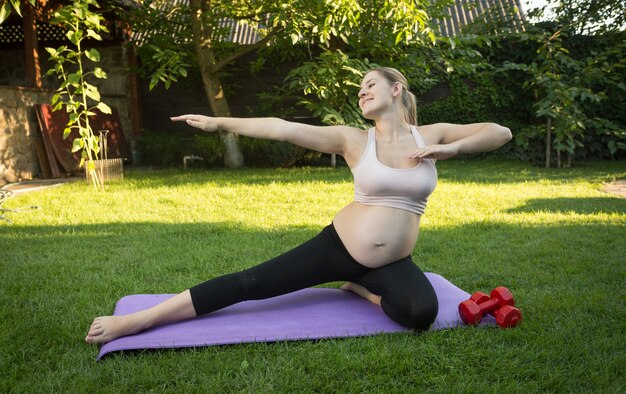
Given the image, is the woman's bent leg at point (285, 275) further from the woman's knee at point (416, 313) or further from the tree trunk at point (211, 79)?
the tree trunk at point (211, 79)

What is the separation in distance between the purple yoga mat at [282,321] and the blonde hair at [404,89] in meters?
0.92

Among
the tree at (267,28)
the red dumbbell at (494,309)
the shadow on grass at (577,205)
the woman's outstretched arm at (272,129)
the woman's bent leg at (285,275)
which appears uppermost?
the tree at (267,28)

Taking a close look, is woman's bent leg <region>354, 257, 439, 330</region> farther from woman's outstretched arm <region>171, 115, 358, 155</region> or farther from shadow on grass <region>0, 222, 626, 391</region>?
woman's outstretched arm <region>171, 115, 358, 155</region>

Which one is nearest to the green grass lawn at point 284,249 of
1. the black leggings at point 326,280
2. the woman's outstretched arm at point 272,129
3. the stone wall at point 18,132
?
the black leggings at point 326,280

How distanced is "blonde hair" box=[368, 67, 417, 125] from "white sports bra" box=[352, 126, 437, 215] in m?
0.26

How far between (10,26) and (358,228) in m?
10.5

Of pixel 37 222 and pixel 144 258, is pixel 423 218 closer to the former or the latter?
pixel 144 258

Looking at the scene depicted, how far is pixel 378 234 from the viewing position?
252 cm

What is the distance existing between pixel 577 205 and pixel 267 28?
547 cm

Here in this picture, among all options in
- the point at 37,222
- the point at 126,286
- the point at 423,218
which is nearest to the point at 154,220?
the point at 37,222

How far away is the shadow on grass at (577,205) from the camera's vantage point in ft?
16.8

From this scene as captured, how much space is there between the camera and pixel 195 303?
2475mm

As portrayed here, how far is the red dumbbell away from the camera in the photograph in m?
→ 2.48

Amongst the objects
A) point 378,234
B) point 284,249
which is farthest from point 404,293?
point 284,249
